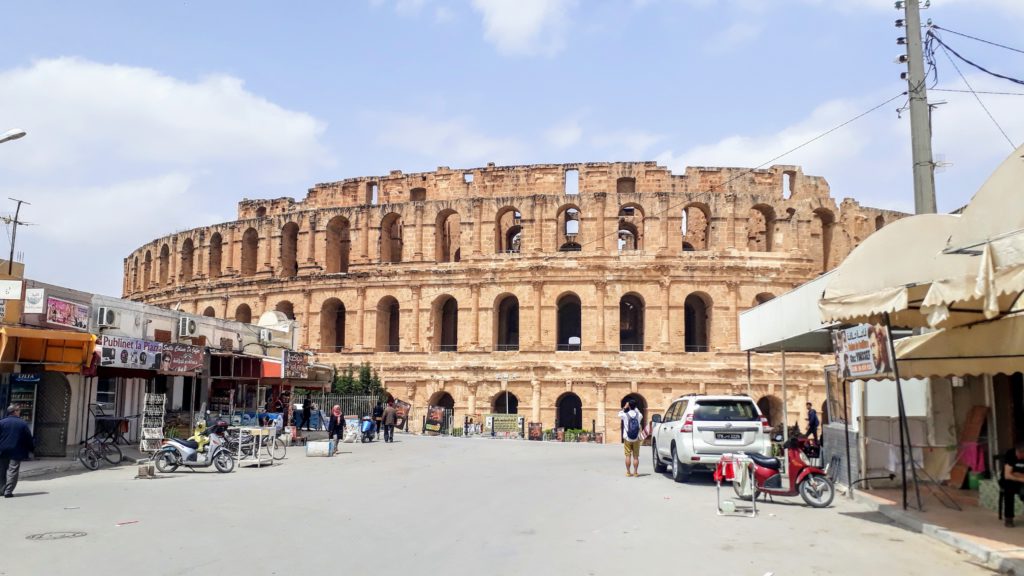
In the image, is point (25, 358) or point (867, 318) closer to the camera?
point (867, 318)

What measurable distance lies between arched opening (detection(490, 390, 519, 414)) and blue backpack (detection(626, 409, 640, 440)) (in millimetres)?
21634

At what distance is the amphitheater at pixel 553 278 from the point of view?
3766 centimetres

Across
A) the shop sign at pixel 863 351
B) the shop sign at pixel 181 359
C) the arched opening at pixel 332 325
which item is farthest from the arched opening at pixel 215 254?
the shop sign at pixel 863 351

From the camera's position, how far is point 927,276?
10703 millimetres

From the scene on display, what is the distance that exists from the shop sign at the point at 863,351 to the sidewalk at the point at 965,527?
6.56 ft

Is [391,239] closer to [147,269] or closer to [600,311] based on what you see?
[600,311]

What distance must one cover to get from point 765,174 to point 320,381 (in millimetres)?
23740

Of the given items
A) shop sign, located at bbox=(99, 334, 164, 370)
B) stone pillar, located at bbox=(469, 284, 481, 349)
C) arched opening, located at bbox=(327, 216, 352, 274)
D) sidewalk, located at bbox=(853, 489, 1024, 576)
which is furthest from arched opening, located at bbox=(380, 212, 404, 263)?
sidewalk, located at bbox=(853, 489, 1024, 576)

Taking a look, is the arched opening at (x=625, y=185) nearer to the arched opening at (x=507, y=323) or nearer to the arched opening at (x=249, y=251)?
the arched opening at (x=507, y=323)

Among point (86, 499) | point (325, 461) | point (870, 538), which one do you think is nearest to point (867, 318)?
point (870, 538)

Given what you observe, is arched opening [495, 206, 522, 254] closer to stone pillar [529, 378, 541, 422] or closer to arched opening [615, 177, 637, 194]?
arched opening [615, 177, 637, 194]

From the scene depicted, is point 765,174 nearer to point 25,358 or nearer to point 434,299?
point 434,299

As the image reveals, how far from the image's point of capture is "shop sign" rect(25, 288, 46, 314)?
17.9 meters

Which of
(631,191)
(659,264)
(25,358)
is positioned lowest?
(25,358)
